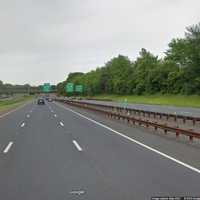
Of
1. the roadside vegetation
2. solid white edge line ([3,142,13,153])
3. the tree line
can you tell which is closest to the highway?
solid white edge line ([3,142,13,153])

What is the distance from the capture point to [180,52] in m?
105

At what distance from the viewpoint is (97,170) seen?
1155 centimetres

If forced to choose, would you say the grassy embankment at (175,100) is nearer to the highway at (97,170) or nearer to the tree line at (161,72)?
the tree line at (161,72)

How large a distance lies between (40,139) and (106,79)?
142661 millimetres

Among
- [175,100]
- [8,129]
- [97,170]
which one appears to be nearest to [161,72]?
[175,100]

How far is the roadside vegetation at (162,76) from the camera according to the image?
94500 mm

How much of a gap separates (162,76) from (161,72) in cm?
141

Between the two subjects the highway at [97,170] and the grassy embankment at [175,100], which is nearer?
the highway at [97,170]

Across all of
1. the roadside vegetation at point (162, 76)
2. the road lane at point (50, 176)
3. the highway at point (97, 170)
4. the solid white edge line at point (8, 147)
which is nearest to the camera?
the road lane at point (50, 176)

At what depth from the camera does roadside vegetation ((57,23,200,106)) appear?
9450cm

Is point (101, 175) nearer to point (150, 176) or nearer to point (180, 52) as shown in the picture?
point (150, 176)

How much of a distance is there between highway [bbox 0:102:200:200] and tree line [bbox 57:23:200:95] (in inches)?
2948

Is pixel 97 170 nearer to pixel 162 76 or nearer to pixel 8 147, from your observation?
pixel 8 147

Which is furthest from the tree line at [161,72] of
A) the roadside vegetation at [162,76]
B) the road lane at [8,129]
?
the road lane at [8,129]
